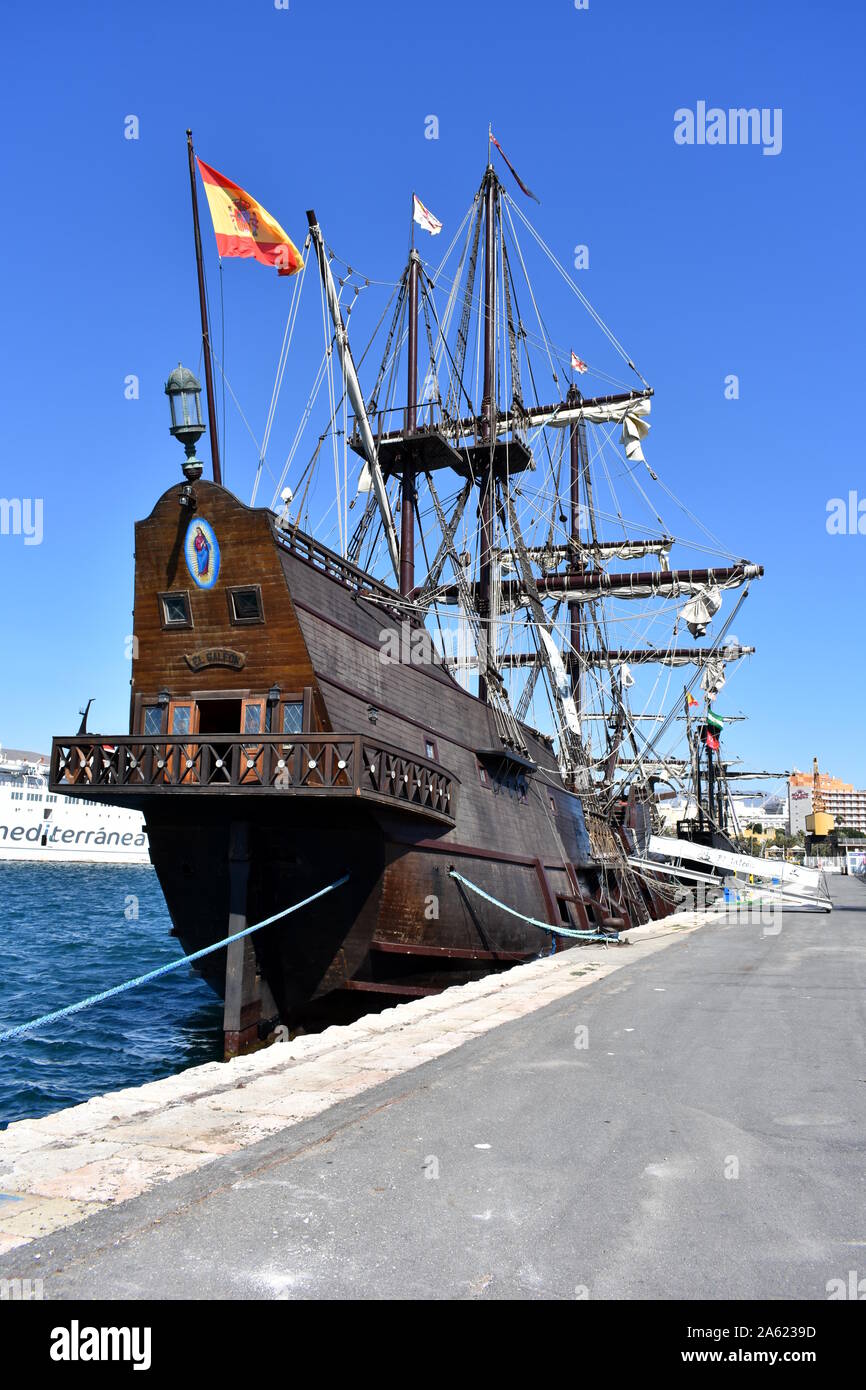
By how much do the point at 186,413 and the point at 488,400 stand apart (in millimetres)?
15102

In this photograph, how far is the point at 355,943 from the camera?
1416 centimetres

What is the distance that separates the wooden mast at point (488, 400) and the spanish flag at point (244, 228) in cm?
1113

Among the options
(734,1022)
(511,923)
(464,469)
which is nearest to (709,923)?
(511,923)

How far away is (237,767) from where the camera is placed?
12797mm

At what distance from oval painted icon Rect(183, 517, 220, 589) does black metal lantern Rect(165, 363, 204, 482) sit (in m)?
0.68

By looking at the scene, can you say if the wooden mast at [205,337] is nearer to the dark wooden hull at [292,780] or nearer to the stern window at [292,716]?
the dark wooden hull at [292,780]

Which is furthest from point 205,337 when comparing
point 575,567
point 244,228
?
point 575,567

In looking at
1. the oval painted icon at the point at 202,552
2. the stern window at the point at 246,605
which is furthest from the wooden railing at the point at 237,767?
the oval painted icon at the point at 202,552

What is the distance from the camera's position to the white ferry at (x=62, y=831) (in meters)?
85.4

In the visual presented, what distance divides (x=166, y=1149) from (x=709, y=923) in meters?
22.7

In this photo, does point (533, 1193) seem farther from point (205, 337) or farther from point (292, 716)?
point (205, 337)

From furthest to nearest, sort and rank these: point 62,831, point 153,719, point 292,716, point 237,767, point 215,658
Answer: point 62,831, point 153,719, point 215,658, point 292,716, point 237,767

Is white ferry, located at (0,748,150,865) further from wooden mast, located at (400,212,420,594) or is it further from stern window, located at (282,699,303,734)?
stern window, located at (282,699,303,734)

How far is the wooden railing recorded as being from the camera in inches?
495
